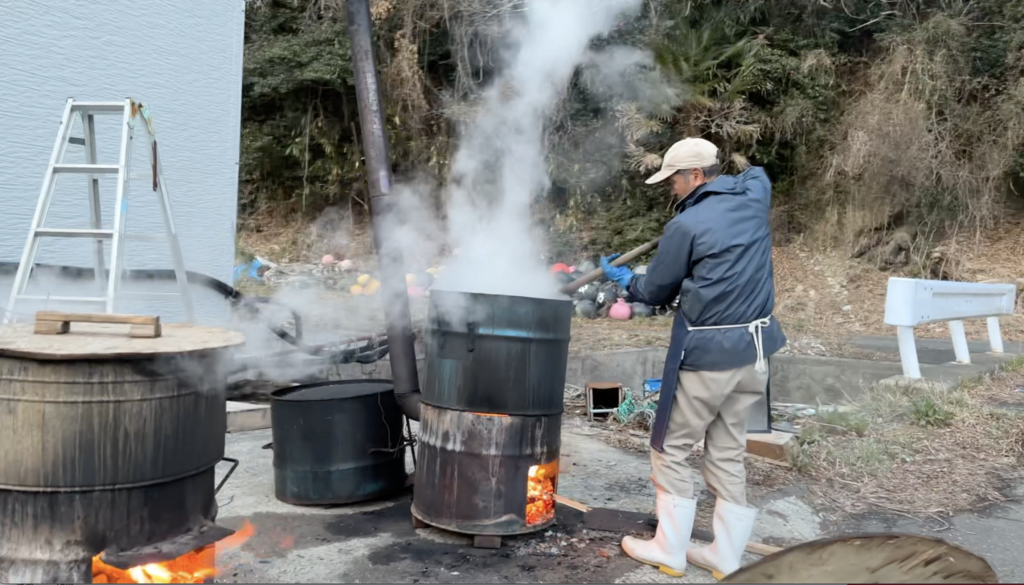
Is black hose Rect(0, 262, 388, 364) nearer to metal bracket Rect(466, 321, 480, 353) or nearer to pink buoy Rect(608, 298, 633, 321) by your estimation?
metal bracket Rect(466, 321, 480, 353)

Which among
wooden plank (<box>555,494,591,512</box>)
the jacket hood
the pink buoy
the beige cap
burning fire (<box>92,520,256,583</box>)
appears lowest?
wooden plank (<box>555,494,591,512</box>)

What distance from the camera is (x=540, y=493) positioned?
3.76 m

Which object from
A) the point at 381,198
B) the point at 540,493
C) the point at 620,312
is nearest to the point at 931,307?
the point at 540,493

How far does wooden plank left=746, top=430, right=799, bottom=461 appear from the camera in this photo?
198 inches

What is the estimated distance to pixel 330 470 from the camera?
4.25 metres

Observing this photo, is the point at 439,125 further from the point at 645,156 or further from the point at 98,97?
the point at 98,97

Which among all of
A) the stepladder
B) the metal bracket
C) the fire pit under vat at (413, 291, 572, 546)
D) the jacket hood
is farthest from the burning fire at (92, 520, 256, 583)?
the jacket hood

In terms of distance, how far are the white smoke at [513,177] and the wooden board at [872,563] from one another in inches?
90.3

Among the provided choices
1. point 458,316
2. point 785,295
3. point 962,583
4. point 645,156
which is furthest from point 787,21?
point 962,583

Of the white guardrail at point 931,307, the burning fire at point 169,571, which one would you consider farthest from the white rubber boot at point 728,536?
the white guardrail at point 931,307

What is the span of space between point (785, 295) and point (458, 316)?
35.8ft

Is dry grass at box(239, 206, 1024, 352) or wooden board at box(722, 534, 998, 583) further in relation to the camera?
dry grass at box(239, 206, 1024, 352)

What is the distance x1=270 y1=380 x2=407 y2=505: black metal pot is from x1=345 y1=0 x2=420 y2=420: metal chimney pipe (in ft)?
0.78

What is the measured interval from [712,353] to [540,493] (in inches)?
44.4
